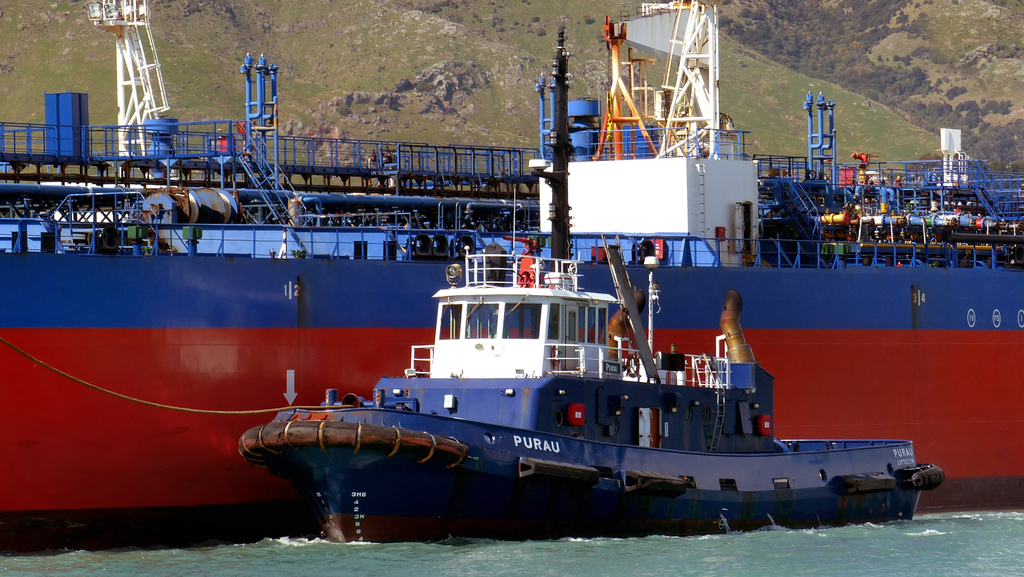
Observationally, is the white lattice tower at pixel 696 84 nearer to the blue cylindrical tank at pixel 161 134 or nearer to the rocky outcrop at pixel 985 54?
the blue cylindrical tank at pixel 161 134

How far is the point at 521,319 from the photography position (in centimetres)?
1900

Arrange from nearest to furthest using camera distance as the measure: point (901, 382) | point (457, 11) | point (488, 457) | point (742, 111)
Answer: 1. point (488, 457)
2. point (901, 382)
3. point (742, 111)
4. point (457, 11)

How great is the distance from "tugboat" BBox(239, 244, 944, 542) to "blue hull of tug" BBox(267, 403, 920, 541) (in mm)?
22

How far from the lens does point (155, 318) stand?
20.3 meters

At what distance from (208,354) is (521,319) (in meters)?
5.29

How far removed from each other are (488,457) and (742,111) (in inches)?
4512

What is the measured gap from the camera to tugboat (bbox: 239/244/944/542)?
57.3 feet

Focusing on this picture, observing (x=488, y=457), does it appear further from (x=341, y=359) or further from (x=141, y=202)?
(x=141, y=202)

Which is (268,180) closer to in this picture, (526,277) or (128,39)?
(128,39)

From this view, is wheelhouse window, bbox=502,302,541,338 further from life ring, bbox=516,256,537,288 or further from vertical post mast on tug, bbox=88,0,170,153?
vertical post mast on tug, bbox=88,0,170,153

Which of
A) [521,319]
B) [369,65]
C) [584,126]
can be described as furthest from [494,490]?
[369,65]

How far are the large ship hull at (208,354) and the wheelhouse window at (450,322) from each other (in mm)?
2553

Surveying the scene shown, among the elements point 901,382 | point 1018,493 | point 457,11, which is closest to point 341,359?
point 901,382

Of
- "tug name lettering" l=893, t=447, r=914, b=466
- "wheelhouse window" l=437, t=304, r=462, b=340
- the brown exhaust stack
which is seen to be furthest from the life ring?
"tug name lettering" l=893, t=447, r=914, b=466
